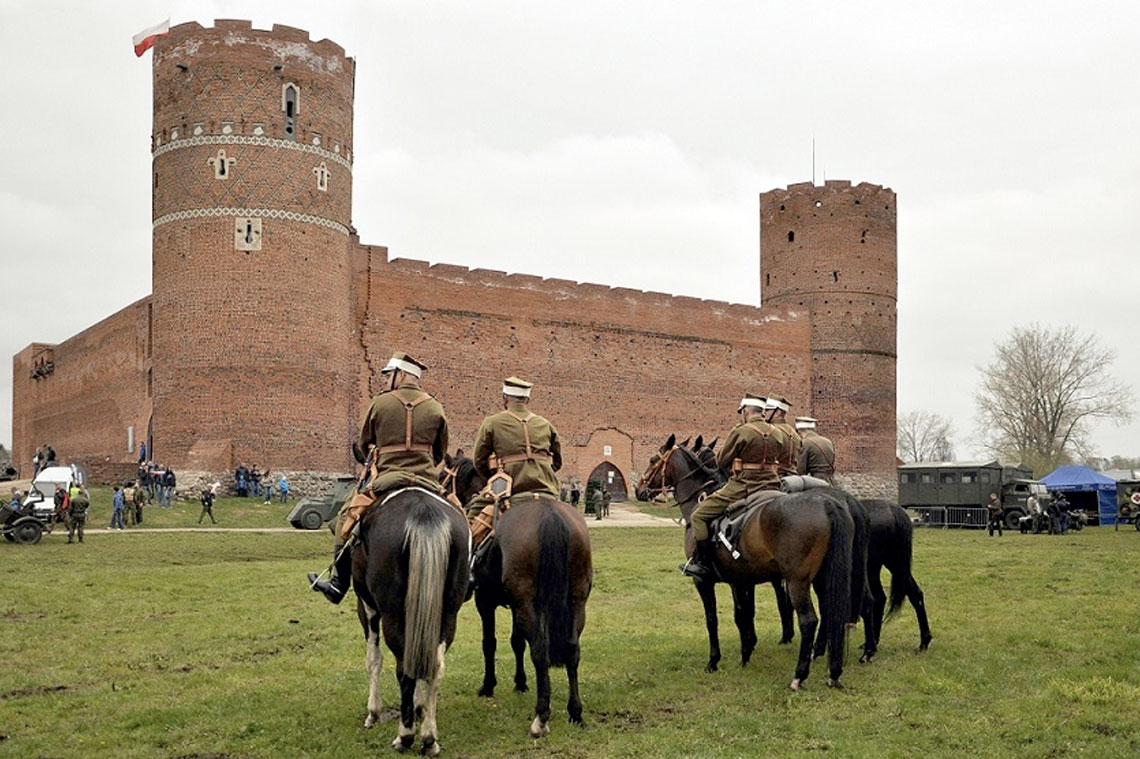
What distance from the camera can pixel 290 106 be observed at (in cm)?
3694

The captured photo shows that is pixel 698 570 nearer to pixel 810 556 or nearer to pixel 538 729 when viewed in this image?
pixel 810 556

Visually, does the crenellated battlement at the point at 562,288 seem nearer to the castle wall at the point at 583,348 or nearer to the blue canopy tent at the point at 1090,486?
the castle wall at the point at 583,348

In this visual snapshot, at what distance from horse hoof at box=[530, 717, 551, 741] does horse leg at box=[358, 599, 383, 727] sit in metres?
1.07

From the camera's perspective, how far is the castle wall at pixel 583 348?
138ft

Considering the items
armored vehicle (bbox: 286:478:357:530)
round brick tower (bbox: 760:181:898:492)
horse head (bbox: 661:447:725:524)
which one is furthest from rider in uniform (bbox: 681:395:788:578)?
round brick tower (bbox: 760:181:898:492)

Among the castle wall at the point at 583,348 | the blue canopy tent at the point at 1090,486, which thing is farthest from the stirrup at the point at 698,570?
the castle wall at the point at 583,348

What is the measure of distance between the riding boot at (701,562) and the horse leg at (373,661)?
2.84 meters

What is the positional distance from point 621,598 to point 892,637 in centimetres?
390

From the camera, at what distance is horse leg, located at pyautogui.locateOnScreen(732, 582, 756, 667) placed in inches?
379

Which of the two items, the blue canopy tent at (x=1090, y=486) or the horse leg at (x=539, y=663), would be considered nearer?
the horse leg at (x=539, y=663)

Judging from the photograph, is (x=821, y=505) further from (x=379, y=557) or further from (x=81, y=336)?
(x=81, y=336)

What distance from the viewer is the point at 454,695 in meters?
8.55

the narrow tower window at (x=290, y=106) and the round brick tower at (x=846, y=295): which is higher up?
the narrow tower window at (x=290, y=106)

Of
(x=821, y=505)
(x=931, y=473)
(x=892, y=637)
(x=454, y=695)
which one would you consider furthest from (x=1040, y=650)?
(x=931, y=473)
